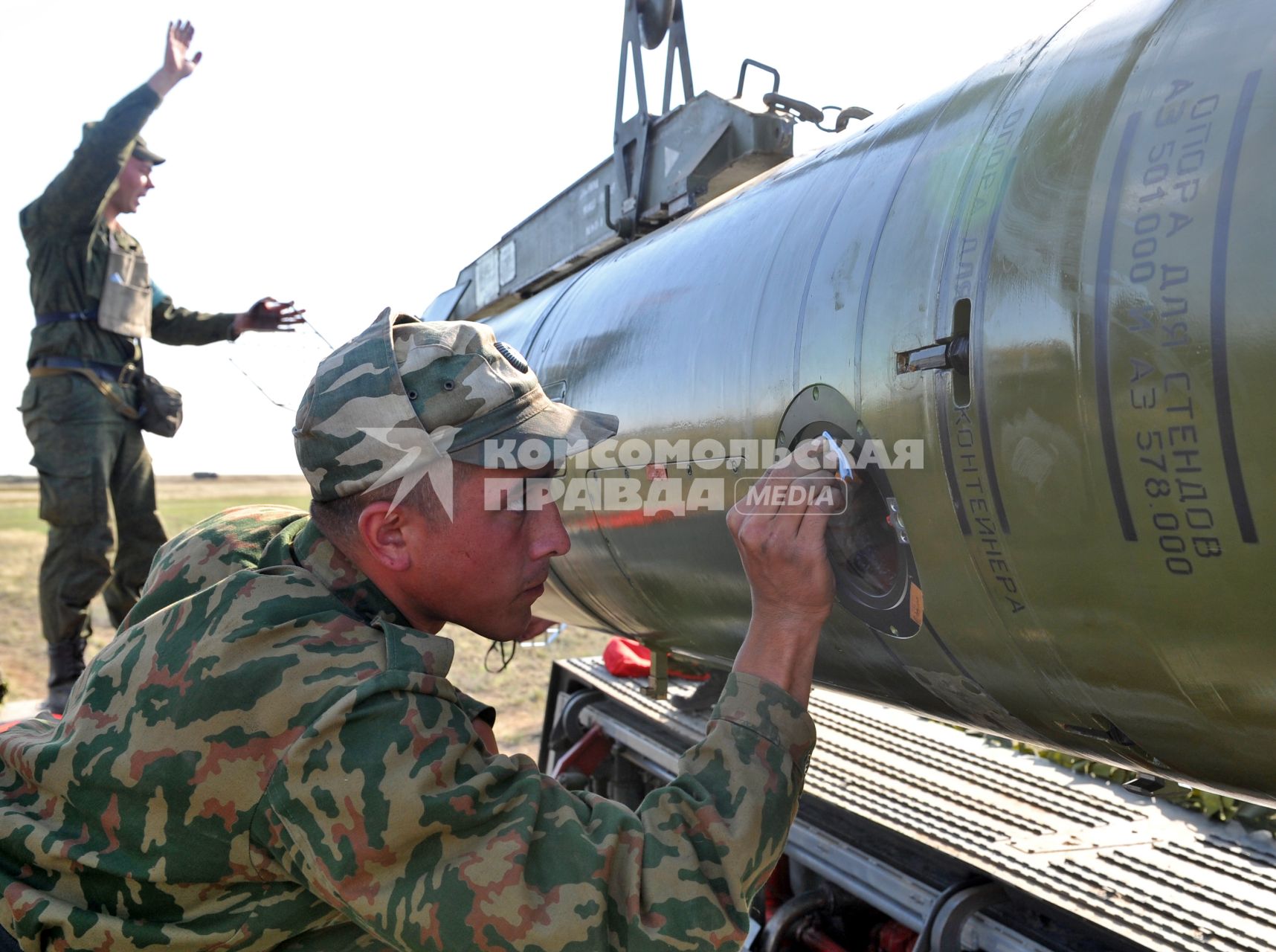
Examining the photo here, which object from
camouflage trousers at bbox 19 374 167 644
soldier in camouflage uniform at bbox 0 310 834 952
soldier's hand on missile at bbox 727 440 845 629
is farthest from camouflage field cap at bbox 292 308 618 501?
camouflage trousers at bbox 19 374 167 644

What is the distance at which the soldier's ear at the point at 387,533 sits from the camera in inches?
61.6

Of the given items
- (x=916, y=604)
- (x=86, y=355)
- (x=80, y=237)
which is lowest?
(x=916, y=604)

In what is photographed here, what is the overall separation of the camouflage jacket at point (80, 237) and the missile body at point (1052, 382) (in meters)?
3.05

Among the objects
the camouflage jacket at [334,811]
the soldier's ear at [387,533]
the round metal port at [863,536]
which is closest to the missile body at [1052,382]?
the round metal port at [863,536]

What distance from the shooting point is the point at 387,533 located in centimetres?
158

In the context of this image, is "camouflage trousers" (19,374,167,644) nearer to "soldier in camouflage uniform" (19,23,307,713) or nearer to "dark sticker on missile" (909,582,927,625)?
"soldier in camouflage uniform" (19,23,307,713)

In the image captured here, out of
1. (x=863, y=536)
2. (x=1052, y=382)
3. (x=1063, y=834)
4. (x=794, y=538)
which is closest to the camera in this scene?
(x=1052, y=382)

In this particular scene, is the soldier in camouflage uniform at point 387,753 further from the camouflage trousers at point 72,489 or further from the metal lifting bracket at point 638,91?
the camouflage trousers at point 72,489

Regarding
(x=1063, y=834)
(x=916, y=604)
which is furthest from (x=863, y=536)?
(x=1063, y=834)

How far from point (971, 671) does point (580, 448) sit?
2.27 ft

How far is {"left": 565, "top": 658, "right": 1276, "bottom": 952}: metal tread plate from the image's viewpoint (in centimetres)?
193

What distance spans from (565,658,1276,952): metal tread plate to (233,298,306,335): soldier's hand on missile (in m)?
2.91

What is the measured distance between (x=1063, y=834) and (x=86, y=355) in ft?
12.8

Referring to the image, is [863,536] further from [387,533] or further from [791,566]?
[387,533]
